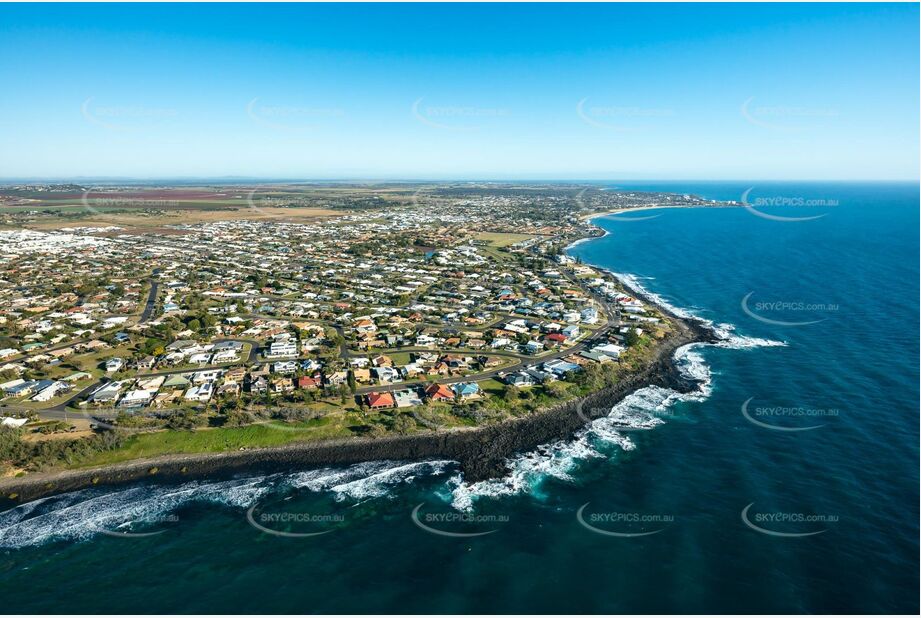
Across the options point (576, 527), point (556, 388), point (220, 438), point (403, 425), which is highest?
point (556, 388)

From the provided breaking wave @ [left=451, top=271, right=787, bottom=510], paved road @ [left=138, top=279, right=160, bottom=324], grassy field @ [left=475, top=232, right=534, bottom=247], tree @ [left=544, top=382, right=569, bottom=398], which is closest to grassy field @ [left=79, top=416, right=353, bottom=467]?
breaking wave @ [left=451, top=271, right=787, bottom=510]

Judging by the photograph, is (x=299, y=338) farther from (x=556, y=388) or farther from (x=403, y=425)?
(x=556, y=388)

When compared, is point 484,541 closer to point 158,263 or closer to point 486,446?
point 486,446

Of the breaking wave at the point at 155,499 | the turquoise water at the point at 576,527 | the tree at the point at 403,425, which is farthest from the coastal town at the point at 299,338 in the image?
the turquoise water at the point at 576,527

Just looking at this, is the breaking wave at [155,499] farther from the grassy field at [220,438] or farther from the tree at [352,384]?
the tree at [352,384]

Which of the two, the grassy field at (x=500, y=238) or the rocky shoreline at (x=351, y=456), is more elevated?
the grassy field at (x=500, y=238)

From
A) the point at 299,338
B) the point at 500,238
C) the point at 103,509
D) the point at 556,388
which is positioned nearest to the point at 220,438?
the point at 103,509
